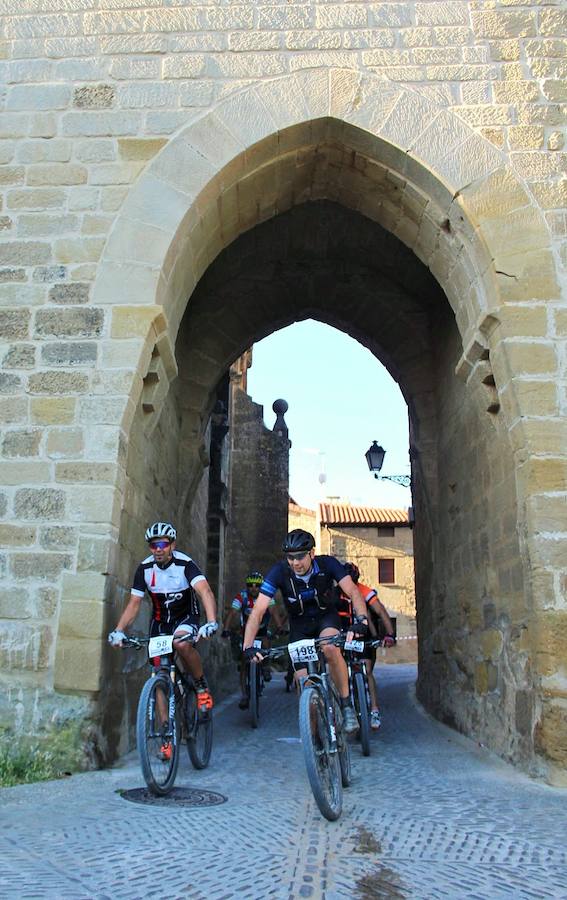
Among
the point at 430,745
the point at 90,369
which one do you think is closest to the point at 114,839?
the point at 90,369

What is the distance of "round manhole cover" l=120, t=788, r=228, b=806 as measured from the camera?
13.1ft

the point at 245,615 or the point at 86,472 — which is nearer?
the point at 86,472

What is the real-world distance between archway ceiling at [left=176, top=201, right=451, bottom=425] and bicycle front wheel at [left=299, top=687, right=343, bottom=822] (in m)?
5.65

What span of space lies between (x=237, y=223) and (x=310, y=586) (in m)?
3.47

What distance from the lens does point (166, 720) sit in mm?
4383

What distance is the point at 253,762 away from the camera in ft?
17.9

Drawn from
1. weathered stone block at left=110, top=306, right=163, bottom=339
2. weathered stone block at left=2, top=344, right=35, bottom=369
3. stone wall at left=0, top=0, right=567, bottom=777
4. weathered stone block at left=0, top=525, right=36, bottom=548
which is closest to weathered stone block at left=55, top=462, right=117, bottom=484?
stone wall at left=0, top=0, right=567, bottom=777

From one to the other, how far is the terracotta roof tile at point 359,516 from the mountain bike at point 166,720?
27764 millimetres

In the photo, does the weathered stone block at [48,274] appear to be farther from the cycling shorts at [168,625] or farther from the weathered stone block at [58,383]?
the cycling shorts at [168,625]

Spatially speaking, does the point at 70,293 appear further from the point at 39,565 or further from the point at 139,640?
the point at 139,640

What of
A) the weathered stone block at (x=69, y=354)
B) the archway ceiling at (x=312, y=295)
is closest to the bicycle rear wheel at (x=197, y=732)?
the weathered stone block at (x=69, y=354)

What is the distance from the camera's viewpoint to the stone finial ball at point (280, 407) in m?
22.1

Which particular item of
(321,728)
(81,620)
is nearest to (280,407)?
(81,620)

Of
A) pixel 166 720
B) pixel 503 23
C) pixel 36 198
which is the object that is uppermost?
pixel 503 23
